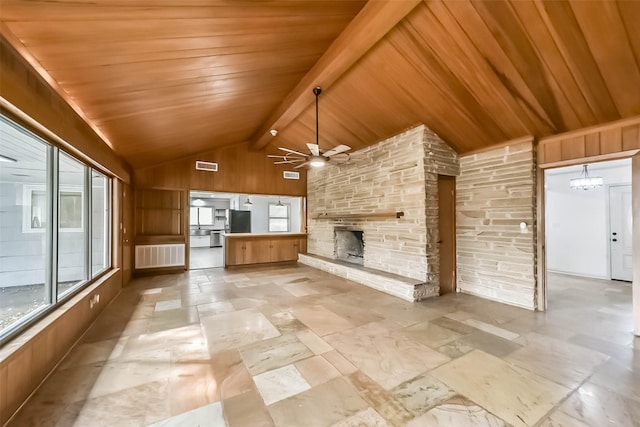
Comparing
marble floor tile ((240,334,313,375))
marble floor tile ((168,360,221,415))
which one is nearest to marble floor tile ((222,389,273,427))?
marble floor tile ((168,360,221,415))

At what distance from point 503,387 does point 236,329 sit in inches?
106

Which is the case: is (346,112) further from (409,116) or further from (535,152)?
(535,152)

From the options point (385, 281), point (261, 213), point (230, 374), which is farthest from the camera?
point (261, 213)

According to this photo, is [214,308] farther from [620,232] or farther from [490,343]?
[620,232]

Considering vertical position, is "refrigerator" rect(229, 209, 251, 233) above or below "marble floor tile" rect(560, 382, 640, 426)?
above

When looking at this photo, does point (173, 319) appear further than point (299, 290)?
No

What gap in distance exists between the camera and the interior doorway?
4844 millimetres

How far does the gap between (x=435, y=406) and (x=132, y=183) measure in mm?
6790

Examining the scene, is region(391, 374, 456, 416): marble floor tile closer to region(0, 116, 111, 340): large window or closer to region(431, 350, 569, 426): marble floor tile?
region(431, 350, 569, 426): marble floor tile

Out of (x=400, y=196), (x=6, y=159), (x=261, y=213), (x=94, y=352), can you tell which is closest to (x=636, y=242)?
(x=400, y=196)

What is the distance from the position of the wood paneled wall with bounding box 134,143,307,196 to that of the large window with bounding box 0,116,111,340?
3.20m

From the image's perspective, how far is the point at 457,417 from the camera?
1770 millimetres

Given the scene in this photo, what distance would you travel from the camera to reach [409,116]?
4285 mm

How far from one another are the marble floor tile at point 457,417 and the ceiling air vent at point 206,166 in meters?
6.60
